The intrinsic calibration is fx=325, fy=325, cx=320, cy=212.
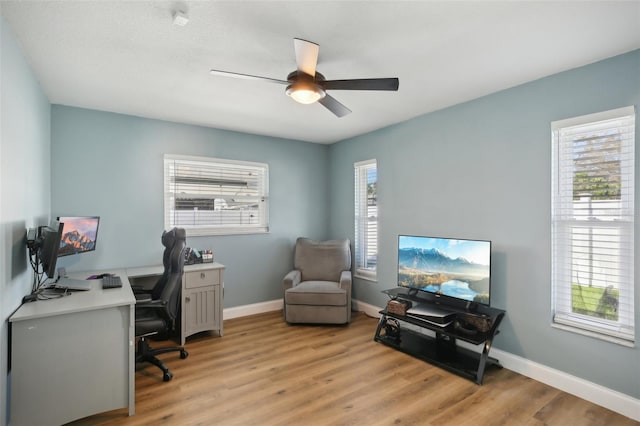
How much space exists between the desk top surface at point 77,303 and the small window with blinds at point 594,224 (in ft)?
10.8

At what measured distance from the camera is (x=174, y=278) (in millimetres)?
2811

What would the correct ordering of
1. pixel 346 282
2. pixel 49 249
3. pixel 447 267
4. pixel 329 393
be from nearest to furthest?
pixel 49 249, pixel 329 393, pixel 447 267, pixel 346 282

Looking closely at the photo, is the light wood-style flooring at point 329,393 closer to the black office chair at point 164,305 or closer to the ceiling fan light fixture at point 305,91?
the black office chair at point 164,305

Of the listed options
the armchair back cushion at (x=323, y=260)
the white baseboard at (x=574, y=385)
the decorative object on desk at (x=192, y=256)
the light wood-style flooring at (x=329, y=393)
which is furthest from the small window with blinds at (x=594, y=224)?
the decorative object on desk at (x=192, y=256)

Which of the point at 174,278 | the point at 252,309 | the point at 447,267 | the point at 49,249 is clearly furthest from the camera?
the point at 252,309

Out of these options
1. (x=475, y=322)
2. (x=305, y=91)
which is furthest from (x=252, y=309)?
(x=305, y=91)

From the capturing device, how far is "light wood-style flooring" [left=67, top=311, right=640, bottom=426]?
7.31ft

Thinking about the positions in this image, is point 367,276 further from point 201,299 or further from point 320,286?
point 201,299

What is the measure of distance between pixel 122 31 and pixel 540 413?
3.77m

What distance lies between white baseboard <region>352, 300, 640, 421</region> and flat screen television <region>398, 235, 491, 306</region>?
59cm

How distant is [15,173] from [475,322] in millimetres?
3612

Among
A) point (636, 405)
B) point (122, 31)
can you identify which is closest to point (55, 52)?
point (122, 31)

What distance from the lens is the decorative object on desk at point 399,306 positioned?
10.8ft

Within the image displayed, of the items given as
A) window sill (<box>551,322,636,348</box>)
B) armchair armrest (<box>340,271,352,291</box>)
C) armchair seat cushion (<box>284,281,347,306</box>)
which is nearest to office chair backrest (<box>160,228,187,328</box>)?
armchair seat cushion (<box>284,281,347,306</box>)
